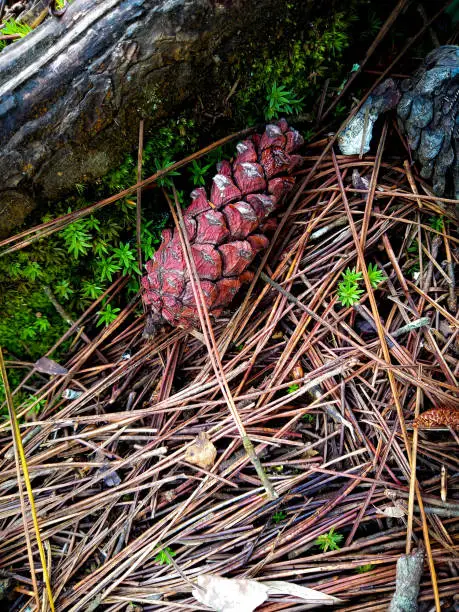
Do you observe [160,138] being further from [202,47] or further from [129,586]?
[129,586]

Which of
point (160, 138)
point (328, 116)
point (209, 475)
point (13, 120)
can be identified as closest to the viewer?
point (13, 120)

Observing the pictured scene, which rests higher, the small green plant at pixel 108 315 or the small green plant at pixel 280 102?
the small green plant at pixel 280 102

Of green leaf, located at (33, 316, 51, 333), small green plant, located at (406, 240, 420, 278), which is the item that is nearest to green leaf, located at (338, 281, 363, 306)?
small green plant, located at (406, 240, 420, 278)

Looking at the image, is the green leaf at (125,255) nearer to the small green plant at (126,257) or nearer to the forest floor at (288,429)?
the small green plant at (126,257)

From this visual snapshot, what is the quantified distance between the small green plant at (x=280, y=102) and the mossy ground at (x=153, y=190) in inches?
0.5

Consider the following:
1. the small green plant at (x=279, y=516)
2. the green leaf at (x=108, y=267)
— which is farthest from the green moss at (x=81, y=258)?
the small green plant at (x=279, y=516)

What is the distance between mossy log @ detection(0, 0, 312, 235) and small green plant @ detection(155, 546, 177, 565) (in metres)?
1.34

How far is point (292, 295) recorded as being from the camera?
184cm

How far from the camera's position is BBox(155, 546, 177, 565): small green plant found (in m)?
1.64

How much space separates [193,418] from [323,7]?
5.53ft

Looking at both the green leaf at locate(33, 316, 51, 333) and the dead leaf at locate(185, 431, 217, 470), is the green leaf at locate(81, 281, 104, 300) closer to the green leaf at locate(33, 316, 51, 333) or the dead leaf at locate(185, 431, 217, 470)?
the green leaf at locate(33, 316, 51, 333)

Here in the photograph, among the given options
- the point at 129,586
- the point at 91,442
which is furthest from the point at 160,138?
the point at 129,586

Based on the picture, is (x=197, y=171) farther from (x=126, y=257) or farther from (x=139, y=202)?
(x=126, y=257)

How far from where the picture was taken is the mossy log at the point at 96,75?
156cm
